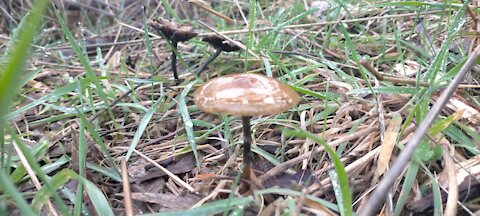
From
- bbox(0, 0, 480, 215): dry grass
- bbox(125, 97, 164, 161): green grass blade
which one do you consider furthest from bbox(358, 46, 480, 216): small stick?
bbox(125, 97, 164, 161): green grass blade

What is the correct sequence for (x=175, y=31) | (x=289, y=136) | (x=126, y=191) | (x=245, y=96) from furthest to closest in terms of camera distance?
1. (x=175, y=31)
2. (x=289, y=136)
3. (x=126, y=191)
4. (x=245, y=96)

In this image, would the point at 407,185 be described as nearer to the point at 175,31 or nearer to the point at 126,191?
the point at 126,191

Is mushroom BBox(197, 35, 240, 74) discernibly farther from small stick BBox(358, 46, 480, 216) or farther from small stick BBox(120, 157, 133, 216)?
small stick BBox(358, 46, 480, 216)

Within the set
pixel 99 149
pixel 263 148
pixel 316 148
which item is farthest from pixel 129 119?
pixel 316 148

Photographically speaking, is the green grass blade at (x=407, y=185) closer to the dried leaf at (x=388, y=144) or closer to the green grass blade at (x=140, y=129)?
the dried leaf at (x=388, y=144)

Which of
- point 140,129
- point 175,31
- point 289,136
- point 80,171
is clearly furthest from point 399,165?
point 175,31

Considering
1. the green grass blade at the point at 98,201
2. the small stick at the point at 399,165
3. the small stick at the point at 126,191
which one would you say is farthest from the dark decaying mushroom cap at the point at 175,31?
the small stick at the point at 399,165

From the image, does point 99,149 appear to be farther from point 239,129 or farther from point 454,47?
point 454,47
